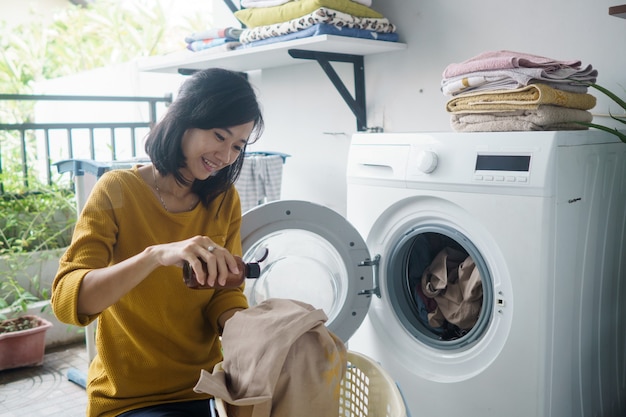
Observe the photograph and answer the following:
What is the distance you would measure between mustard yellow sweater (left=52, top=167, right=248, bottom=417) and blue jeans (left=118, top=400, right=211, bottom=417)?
21 millimetres

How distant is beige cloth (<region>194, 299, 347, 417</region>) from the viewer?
1045 mm

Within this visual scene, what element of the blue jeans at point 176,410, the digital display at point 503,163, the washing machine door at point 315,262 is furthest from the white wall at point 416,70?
the blue jeans at point 176,410

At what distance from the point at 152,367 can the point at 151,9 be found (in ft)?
17.6

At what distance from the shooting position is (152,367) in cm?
126

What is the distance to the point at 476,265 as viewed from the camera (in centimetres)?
155

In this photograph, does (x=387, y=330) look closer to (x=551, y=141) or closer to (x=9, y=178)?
(x=551, y=141)

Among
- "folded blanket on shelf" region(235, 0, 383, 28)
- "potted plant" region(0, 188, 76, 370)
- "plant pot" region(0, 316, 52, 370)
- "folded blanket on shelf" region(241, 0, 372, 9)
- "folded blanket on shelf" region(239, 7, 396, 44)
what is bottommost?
"plant pot" region(0, 316, 52, 370)

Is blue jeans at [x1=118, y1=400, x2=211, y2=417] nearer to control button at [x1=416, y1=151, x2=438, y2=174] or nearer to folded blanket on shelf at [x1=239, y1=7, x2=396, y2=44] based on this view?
control button at [x1=416, y1=151, x2=438, y2=174]

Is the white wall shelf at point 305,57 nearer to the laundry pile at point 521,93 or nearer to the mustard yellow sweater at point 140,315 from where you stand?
the laundry pile at point 521,93

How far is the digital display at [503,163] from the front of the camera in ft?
4.69

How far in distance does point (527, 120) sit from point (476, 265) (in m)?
0.40

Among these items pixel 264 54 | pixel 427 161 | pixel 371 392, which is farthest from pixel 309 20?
pixel 371 392

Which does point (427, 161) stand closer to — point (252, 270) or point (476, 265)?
point (476, 265)

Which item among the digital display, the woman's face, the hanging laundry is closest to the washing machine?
the digital display
